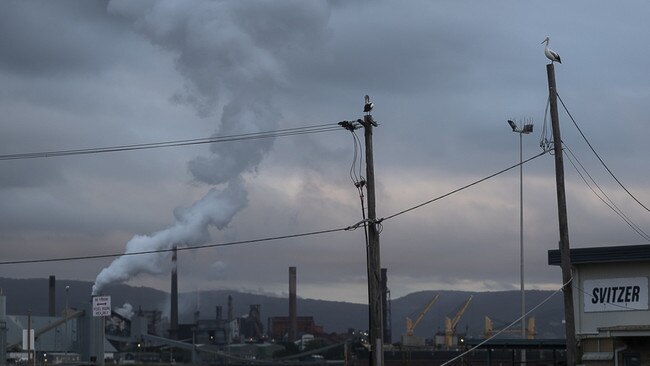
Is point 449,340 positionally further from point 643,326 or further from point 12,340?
point 643,326

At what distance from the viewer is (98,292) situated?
98.7m

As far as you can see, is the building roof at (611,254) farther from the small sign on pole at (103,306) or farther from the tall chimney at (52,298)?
the tall chimney at (52,298)

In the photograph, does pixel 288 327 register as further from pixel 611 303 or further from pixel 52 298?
pixel 611 303

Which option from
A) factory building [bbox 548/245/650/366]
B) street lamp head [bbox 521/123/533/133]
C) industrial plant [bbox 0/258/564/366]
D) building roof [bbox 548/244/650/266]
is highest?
street lamp head [bbox 521/123/533/133]

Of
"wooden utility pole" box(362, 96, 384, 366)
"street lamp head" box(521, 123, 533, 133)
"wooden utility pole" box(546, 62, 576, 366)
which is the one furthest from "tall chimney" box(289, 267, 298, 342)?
"wooden utility pole" box(546, 62, 576, 366)

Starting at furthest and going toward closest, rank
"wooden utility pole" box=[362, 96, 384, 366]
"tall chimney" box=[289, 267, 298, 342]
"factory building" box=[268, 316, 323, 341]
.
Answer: "factory building" box=[268, 316, 323, 341] → "tall chimney" box=[289, 267, 298, 342] → "wooden utility pole" box=[362, 96, 384, 366]

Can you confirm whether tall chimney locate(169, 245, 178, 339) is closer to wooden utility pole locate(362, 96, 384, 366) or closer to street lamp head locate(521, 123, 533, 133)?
street lamp head locate(521, 123, 533, 133)

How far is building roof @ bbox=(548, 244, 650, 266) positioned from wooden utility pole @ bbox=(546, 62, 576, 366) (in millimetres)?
5542

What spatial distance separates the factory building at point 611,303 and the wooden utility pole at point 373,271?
812 centimetres

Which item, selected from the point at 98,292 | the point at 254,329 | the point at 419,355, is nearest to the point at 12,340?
the point at 98,292

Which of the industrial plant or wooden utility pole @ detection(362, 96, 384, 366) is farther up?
wooden utility pole @ detection(362, 96, 384, 366)

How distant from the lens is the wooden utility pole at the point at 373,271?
3278 cm

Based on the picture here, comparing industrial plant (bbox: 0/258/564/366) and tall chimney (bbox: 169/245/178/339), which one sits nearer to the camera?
industrial plant (bbox: 0/258/564/366)

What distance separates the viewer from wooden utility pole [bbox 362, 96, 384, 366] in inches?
1291
